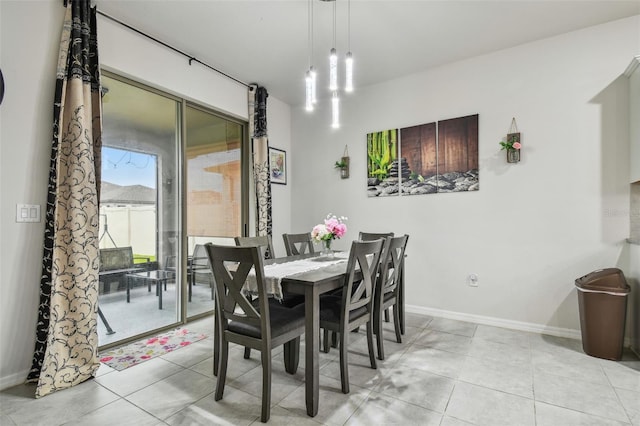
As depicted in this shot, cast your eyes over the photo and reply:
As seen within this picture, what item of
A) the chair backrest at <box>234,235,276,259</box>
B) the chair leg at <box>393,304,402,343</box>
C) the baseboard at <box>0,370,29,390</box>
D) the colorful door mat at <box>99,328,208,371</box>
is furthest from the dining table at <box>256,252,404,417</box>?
the baseboard at <box>0,370,29,390</box>

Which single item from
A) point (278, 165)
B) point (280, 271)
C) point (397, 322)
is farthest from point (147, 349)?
point (278, 165)

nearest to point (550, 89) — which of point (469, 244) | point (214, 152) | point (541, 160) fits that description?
point (541, 160)

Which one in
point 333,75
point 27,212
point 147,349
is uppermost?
point 333,75

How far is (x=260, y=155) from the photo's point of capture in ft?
13.4

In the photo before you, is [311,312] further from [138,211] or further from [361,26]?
[361,26]

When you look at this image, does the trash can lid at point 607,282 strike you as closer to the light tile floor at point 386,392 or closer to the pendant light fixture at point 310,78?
the light tile floor at point 386,392

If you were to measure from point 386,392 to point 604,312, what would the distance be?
1901mm

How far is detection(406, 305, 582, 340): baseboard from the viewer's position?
2973 millimetres

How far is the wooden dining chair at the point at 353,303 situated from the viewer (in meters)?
2.04

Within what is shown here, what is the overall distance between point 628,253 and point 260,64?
397 centimetres

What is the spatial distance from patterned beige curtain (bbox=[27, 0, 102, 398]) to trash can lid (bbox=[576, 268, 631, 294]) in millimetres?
3846

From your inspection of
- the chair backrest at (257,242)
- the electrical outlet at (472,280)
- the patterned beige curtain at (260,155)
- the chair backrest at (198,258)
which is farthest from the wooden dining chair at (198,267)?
the electrical outlet at (472,280)

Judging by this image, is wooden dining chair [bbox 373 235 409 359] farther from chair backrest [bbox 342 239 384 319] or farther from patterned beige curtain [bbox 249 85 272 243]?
patterned beige curtain [bbox 249 85 272 243]

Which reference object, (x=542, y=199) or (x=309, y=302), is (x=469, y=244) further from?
(x=309, y=302)
